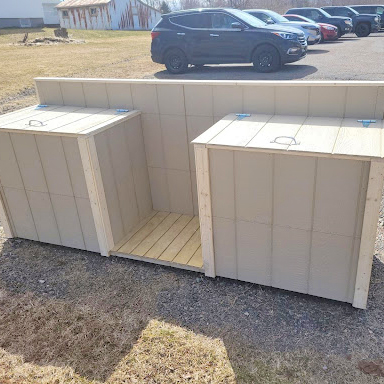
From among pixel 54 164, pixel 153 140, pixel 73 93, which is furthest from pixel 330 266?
pixel 73 93

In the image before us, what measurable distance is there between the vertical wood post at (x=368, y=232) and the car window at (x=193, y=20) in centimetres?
934

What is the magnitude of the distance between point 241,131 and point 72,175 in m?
1.84

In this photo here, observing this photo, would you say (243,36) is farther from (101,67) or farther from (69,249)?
(69,249)

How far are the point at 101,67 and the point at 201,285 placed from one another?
1313 centimetres

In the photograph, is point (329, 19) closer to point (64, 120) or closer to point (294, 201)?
point (64, 120)

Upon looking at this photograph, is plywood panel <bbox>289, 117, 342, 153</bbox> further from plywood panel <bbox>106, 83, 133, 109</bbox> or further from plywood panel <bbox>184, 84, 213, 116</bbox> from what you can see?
Result: plywood panel <bbox>106, 83, 133, 109</bbox>

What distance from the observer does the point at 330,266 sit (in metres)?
3.25

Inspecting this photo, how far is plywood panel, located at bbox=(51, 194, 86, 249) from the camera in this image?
424 centimetres

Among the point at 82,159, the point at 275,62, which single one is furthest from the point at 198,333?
the point at 275,62

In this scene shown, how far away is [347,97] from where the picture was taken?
3.59 meters

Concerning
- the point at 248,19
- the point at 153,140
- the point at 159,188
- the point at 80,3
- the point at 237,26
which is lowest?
the point at 159,188

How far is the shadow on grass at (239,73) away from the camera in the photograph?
34.0ft

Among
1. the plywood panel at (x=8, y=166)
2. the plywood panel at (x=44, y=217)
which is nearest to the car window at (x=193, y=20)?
the plywood panel at (x=8, y=166)

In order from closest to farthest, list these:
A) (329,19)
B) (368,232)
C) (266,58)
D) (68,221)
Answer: (368,232), (68,221), (266,58), (329,19)
